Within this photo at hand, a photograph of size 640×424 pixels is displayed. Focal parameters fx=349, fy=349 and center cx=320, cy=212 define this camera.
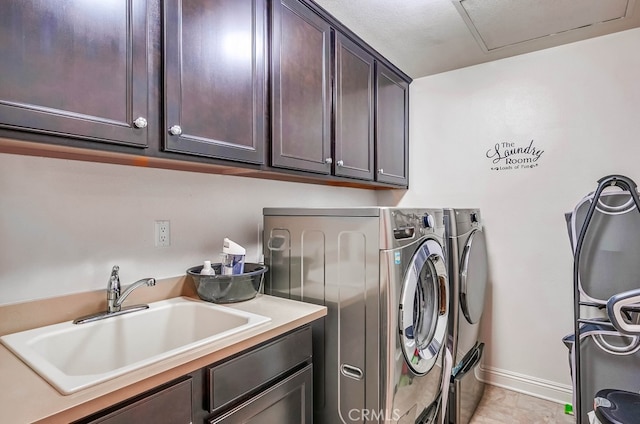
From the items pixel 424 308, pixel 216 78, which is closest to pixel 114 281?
Answer: pixel 216 78

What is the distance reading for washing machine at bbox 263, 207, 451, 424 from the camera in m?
1.42

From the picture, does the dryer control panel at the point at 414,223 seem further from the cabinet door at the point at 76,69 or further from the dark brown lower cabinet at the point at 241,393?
the cabinet door at the point at 76,69

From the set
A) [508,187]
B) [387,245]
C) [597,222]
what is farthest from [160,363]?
[508,187]

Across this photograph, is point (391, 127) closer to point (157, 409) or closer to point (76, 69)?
point (76, 69)

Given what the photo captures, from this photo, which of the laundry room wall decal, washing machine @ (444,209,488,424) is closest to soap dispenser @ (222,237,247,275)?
washing machine @ (444,209,488,424)

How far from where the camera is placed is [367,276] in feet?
4.76

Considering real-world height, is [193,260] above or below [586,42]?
below

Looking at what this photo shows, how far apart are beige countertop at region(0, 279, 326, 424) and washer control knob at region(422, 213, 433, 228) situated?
78cm

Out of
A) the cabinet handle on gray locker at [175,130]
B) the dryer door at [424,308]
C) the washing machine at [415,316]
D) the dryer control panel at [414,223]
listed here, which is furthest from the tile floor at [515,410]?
the cabinet handle on gray locker at [175,130]

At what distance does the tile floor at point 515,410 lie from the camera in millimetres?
2170

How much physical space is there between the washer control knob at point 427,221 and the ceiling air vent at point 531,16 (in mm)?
1110

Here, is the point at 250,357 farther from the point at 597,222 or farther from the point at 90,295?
the point at 597,222

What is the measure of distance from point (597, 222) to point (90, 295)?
242 cm

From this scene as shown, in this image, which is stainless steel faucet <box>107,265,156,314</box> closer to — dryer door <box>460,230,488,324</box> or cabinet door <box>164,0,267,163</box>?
cabinet door <box>164,0,267,163</box>
